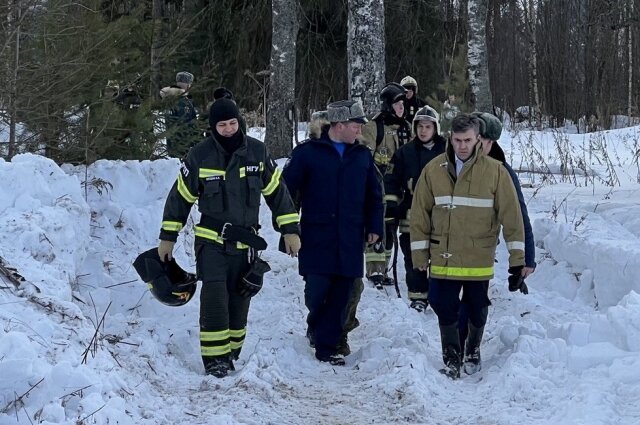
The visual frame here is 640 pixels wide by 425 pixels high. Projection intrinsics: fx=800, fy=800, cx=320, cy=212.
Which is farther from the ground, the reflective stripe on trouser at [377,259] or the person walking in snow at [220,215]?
the person walking in snow at [220,215]

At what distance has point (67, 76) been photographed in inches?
289

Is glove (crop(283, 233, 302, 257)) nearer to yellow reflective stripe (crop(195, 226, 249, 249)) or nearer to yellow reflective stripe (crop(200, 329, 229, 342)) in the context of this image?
yellow reflective stripe (crop(195, 226, 249, 249))

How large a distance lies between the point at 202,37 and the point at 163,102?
347 inches

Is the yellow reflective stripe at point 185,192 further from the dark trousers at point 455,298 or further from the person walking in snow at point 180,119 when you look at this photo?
the person walking in snow at point 180,119

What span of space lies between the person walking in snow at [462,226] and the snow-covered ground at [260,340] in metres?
0.39

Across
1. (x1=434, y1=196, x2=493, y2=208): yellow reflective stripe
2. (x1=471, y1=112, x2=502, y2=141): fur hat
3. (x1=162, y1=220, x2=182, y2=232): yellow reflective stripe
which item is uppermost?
(x1=471, y1=112, x2=502, y2=141): fur hat

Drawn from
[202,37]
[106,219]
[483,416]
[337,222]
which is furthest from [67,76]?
[202,37]

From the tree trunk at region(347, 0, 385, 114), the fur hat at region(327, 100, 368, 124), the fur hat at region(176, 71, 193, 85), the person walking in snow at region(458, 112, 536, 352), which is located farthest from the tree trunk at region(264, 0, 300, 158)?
the person walking in snow at region(458, 112, 536, 352)

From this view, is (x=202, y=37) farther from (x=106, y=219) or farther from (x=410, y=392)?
(x=410, y=392)

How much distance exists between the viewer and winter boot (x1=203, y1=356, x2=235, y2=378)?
5.36 m

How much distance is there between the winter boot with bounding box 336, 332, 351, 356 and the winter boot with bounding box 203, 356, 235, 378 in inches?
38.9

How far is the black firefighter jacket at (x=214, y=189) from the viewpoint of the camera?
5.45m

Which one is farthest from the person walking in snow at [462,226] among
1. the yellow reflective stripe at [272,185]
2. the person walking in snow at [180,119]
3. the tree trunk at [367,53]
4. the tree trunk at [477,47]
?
the tree trunk at [477,47]

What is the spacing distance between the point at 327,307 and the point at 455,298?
3.66ft
